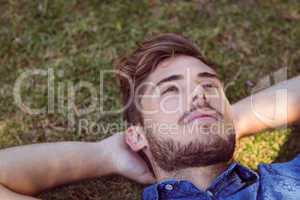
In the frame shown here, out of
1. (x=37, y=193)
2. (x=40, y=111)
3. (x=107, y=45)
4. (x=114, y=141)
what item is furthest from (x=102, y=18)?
(x=37, y=193)

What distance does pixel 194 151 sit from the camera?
304 cm

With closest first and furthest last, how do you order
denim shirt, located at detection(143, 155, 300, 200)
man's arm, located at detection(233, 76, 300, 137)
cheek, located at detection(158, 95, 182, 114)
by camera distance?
denim shirt, located at detection(143, 155, 300, 200) < cheek, located at detection(158, 95, 182, 114) < man's arm, located at detection(233, 76, 300, 137)

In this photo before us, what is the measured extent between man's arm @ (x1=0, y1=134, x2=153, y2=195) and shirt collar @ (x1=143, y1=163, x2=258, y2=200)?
387mm

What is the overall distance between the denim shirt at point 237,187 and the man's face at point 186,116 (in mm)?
127

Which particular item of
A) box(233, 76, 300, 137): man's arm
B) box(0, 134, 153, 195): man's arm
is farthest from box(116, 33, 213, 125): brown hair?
box(233, 76, 300, 137): man's arm

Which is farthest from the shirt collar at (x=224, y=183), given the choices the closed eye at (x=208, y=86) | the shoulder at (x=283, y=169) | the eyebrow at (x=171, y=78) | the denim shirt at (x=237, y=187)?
the eyebrow at (x=171, y=78)

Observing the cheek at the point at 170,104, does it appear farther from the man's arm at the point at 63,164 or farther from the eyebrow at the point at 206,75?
the man's arm at the point at 63,164

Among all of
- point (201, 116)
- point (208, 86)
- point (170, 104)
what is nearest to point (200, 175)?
point (201, 116)

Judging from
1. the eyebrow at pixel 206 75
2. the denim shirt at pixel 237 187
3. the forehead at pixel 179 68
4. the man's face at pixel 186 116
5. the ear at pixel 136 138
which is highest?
the forehead at pixel 179 68

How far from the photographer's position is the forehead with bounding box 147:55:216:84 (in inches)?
130

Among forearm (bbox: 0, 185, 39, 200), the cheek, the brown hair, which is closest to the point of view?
forearm (bbox: 0, 185, 39, 200)

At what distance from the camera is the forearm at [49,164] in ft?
9.97

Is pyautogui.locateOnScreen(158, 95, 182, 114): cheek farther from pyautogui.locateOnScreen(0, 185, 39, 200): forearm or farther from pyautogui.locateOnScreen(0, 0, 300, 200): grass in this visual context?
pyautogui.locateOnScreen(0, 185, 39, 200): forearm

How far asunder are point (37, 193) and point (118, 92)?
1194 mm
